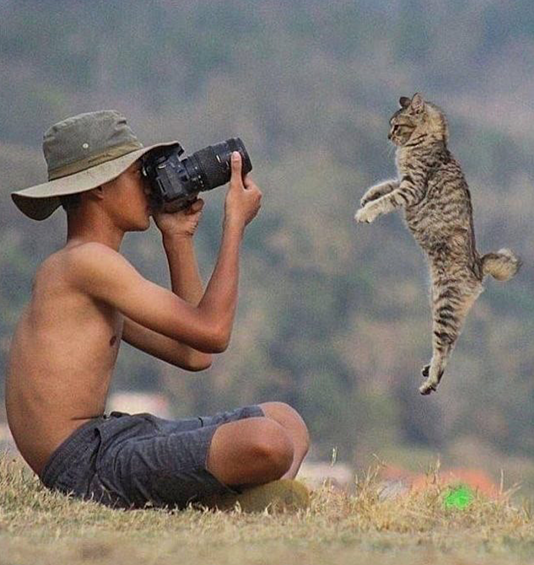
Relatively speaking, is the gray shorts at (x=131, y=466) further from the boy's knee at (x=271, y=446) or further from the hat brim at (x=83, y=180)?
the hat brim at (x=83, y=180)

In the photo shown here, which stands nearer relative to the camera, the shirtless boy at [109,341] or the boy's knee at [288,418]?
the shirtless boy at [109,341]

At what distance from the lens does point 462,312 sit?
203 inches

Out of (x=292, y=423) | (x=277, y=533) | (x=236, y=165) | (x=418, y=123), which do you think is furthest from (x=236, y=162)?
(x=277, y=533)

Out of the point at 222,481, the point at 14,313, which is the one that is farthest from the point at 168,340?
the point at 14,313

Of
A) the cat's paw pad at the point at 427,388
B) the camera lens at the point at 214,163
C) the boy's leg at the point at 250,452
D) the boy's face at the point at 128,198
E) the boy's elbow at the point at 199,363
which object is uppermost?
the camera lens at the point at 214,163

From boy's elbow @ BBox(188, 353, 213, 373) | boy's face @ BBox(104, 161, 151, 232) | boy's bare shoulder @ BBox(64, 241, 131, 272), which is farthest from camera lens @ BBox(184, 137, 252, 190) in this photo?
boy's elbow @ BBox(188, 353, 213, 373)

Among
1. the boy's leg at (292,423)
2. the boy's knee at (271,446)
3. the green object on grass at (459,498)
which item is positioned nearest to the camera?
the boy's knee at (271,446)

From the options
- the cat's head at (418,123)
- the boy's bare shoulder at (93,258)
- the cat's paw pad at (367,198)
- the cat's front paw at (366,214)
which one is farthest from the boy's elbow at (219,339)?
the cat's head at (418,123)

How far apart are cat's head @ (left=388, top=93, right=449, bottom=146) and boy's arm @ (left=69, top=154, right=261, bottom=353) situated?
1029 mm

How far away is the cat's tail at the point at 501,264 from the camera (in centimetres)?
507

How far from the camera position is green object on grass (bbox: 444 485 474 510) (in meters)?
4.99

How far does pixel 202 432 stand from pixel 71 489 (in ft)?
1.47

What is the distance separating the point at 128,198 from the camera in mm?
4910

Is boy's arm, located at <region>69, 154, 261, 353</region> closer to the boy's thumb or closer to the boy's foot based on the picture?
the boy's thumb
